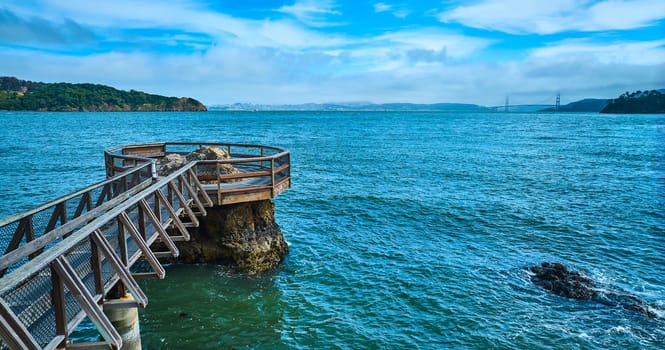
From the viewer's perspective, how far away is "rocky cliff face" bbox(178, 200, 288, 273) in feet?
48.3

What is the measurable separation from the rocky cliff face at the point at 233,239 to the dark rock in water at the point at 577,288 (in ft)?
33.1

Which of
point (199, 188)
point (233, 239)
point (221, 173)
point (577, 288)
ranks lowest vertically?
point (577, 288)

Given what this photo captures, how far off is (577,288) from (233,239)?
1207cm

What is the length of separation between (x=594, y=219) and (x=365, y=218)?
12.5 meters

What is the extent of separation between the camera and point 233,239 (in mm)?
14852

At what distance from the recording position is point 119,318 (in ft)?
28.2

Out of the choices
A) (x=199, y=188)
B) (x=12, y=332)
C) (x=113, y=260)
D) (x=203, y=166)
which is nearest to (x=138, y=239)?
(x=113, y=260)

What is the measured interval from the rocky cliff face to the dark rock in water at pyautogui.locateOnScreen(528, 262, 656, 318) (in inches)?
397

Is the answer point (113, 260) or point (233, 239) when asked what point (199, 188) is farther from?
point (113, 260)

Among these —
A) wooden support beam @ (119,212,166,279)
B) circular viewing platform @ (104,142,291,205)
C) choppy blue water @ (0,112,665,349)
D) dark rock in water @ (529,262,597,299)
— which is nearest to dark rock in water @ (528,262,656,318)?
dark rock in water @ (529,262,597,299)

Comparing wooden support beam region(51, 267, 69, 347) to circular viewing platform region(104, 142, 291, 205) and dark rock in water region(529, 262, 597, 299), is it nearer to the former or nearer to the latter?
circular viewing platform region(104, 142, 291, 205)

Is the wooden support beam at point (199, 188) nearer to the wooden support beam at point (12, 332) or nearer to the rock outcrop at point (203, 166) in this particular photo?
the rock outcrop at point (203, 166)

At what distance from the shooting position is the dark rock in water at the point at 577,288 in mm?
13742

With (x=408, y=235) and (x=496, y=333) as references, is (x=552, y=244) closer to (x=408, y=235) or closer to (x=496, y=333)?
(x=408, y=235)
